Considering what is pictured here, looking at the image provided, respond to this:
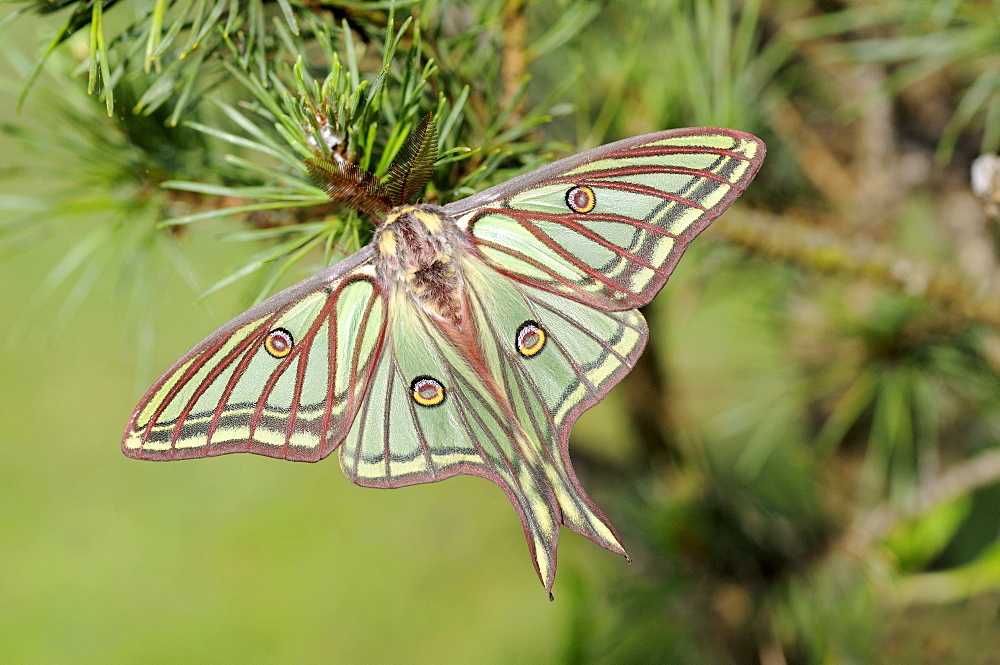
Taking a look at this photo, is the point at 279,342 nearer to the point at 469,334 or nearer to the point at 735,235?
the point at 469,334

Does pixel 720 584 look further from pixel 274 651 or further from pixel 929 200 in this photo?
pixel 274 651

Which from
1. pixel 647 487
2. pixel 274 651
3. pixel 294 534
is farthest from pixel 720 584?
pixel 294 534

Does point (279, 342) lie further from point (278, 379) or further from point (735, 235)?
point (735, 235)

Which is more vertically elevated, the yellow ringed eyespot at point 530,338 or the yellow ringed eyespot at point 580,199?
the yellow ringed eyespot at point 580,199

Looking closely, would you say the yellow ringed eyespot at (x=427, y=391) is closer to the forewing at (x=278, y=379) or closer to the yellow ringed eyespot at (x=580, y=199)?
the forewing at (x=278, y=379)

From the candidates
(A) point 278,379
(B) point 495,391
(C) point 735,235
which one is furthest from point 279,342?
(C) point 735,235

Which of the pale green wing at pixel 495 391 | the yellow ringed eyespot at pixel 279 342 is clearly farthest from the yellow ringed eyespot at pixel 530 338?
the yellow ringed eyespot at pixel 279 342

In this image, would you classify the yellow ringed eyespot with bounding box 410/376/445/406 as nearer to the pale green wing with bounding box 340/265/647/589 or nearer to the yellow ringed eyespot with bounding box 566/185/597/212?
the pale green wing with bounding box 340/265/647/589
